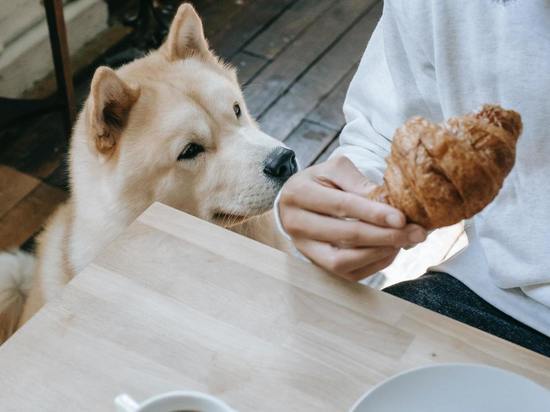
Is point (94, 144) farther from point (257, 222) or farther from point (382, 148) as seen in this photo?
point (382, 148)

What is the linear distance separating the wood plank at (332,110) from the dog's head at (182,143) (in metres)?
0.87

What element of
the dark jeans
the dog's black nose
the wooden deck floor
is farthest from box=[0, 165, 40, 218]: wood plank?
the dark jeans

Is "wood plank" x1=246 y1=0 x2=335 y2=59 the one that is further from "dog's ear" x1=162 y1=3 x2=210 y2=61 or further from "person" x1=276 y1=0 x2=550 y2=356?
"person" x1=276 y1=0 x2=550 y2=356

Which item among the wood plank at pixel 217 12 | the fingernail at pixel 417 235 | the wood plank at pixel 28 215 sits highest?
the fingernail at pixel 417 235

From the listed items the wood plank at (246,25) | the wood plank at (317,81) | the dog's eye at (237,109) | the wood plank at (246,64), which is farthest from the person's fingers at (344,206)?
the wood plank at (246,25)

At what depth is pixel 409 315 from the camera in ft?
2.49

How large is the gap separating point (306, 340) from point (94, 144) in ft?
2.37

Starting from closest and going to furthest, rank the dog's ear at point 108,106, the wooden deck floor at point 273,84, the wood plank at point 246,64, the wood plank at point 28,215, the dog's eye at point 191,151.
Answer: the dog's ear at point 108,106 < the dog's eye at point 191,151 < the wood plank at point 28,215 < the wooden deck floor at point 273,84 < the wood plank at point 246,64

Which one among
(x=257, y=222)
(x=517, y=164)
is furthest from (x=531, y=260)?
(x=257, y=222)

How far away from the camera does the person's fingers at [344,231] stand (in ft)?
2.49

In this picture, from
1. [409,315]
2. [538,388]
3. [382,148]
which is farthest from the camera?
[382,148]

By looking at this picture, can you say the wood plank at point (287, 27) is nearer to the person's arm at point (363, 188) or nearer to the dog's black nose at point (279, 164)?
the dog's black nose at point (279, 164)

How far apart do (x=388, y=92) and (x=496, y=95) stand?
170 millimetres

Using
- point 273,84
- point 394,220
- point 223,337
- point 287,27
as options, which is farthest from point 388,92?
point 287,27
